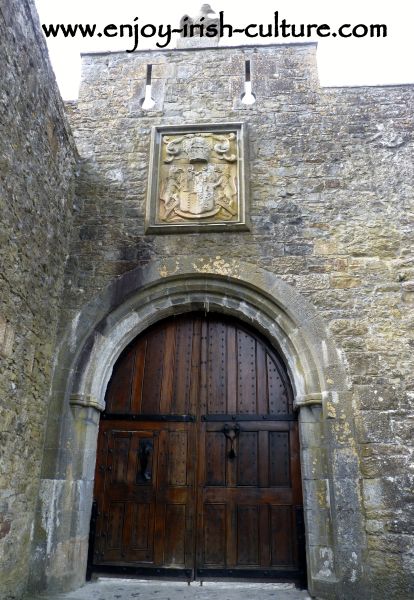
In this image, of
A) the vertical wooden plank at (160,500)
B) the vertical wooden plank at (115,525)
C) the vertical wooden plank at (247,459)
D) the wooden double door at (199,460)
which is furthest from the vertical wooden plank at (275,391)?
the vertical wooden plank at (115,525)

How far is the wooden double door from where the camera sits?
4.06 meters

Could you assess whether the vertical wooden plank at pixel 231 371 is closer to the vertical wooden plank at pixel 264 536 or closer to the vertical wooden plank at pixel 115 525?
the vertical wooden plank at pixel 264 536

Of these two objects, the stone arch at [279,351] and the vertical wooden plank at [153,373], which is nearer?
the stone arch at [279,351]

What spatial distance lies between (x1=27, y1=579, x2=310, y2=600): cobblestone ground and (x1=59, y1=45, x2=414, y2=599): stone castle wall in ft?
1.36

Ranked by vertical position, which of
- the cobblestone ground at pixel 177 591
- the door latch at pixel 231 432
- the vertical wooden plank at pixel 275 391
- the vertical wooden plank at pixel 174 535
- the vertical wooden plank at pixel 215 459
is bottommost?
the cobblestone ground at pixel 177 591

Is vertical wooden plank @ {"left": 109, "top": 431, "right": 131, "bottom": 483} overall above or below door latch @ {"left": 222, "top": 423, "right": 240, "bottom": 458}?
below

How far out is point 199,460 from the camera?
14.1 feet

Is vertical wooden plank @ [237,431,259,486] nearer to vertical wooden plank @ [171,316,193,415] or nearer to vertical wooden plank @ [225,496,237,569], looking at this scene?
vertical wooden plank @ [225,496,237,569]

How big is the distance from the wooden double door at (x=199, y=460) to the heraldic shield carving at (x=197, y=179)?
3.14ft

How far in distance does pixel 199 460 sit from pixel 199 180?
267 cm

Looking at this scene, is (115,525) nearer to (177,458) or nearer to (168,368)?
(177,458)

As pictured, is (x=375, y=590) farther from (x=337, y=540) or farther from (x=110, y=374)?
(x=110, y=374)

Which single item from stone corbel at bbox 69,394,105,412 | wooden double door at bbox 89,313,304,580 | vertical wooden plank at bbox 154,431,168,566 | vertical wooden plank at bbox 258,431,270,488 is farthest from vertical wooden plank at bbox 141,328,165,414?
vertical wooden plank at bbox 258,431,270,488

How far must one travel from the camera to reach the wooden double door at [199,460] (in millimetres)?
4059
